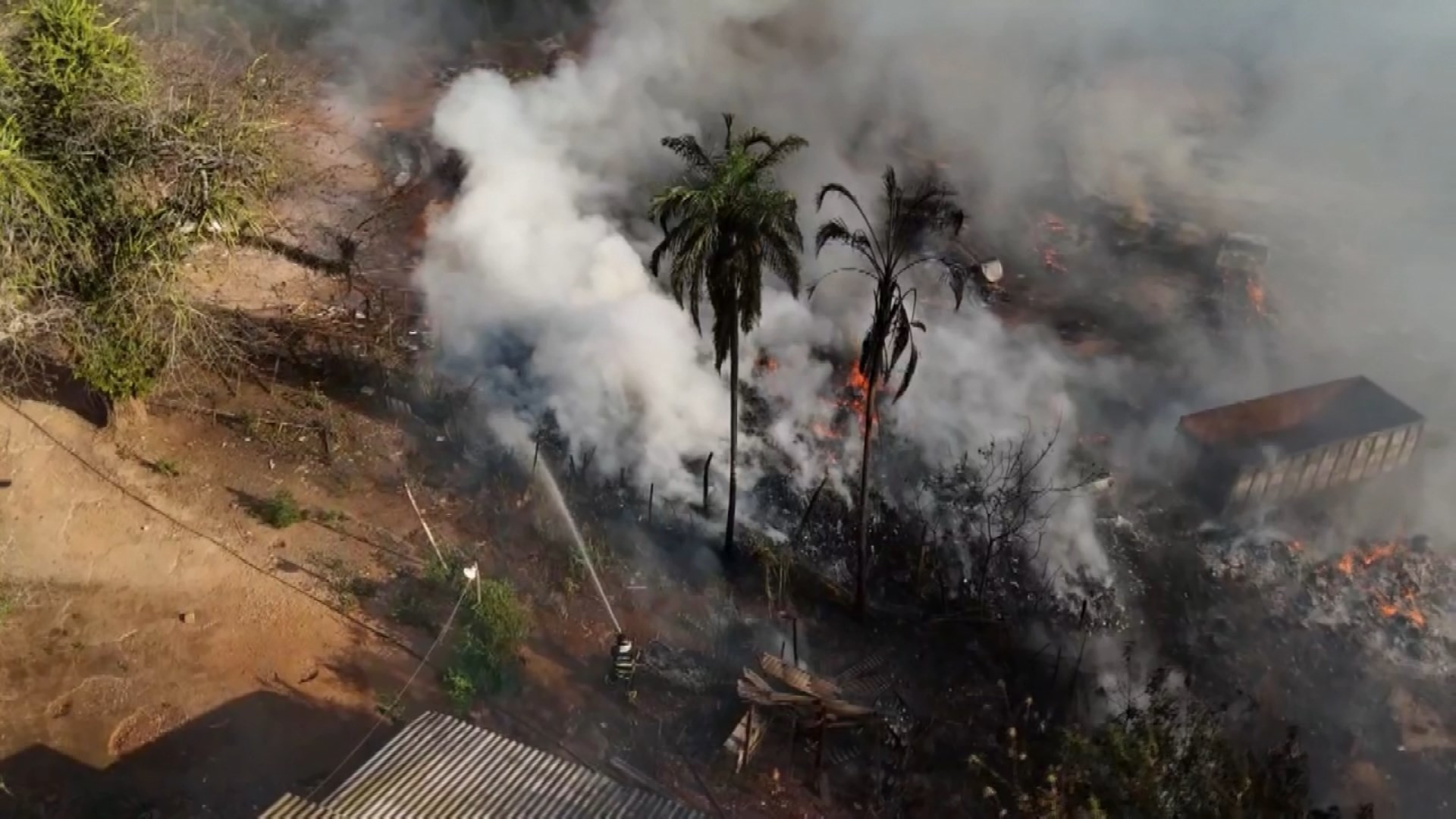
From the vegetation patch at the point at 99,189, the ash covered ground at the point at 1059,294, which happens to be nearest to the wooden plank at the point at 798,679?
the ash covered ground at the point at 1059,294

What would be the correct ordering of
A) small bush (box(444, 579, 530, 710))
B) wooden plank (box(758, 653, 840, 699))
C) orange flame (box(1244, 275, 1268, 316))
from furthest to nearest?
orange flame (box(1244, 275, 1268, 316)) → small bush (box(444, 579, 530, 710)) → wooden plank (box(758, 653, 840, 699))

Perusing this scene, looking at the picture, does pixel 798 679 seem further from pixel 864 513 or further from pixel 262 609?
pixel 262 609

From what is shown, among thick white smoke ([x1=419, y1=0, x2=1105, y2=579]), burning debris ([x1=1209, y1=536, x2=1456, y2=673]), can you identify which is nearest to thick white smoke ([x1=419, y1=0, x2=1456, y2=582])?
thick white smoke ([x1=419, y1=0, x2=1105, y2=579])

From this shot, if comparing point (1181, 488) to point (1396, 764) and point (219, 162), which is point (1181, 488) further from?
point (219, 162)

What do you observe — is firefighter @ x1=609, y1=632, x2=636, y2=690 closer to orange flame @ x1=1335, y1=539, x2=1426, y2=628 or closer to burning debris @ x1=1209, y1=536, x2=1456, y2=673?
burning debris @ x1=1209, y1=536, x2=1456, y2=673

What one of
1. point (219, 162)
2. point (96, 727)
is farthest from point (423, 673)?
point (219, 162)
